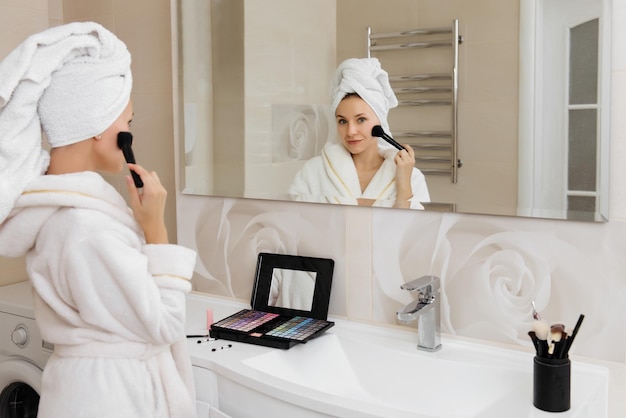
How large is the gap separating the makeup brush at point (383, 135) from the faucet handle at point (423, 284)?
0.32m

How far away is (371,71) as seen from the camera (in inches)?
67.2

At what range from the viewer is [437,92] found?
5.24ft

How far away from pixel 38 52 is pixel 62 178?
232 mm

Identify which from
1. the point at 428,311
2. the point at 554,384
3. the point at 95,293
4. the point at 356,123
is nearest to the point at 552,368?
the point at 554,384

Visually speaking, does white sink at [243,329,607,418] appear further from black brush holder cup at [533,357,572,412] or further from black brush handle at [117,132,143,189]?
black brush handle at [117,132,143,189]

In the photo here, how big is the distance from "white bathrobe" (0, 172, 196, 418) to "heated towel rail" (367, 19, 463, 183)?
0.63m

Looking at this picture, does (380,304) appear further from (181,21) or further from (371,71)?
(181,21)

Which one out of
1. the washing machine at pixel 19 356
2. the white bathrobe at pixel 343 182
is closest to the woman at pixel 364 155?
the white bathrobe at pixel 343 182

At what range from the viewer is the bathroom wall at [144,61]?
91.7 inches

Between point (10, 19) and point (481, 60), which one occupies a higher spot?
point (10, 19)

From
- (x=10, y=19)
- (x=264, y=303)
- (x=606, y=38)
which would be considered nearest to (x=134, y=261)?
(x=264, y=303)

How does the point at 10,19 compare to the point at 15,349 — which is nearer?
the point at 15,349

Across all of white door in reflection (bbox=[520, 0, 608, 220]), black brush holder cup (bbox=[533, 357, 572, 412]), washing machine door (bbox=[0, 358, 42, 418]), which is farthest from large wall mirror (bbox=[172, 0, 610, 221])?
washing machine door (bbox=[0, 358, 42, 418])

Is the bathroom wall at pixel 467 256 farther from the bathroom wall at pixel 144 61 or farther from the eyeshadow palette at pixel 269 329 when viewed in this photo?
the bathroom wall at pixel 144 61
